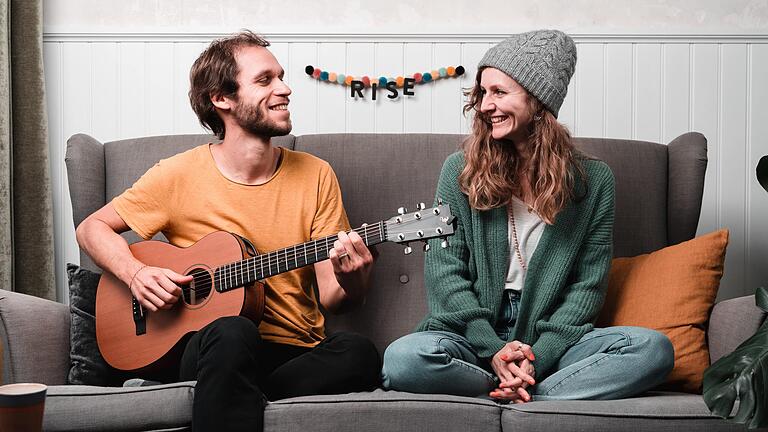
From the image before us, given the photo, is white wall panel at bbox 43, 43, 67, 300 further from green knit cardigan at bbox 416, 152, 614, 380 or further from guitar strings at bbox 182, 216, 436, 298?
green knit cardigan at bbox 416, 152, 614, 380

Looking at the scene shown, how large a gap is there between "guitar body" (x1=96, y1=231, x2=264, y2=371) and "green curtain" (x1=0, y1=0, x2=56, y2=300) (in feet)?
2.48

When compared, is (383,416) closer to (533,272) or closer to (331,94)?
(533,272)

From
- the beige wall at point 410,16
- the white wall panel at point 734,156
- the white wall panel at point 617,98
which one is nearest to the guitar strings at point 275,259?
the beige wall at point 410,16

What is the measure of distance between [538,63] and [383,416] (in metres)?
0.88

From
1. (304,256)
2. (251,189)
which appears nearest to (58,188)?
(251,189)

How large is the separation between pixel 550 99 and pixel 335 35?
0.98m

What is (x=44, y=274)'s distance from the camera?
8.81 feet

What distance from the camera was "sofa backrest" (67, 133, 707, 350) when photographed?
2.26 meters

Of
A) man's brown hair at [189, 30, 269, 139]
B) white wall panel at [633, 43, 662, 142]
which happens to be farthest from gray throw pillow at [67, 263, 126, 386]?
white wall panel at [633, 43, 662, 142]

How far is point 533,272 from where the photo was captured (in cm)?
197

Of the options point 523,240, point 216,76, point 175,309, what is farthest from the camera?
point 216,76

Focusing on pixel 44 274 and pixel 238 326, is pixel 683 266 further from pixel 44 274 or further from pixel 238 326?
pixel 44 274

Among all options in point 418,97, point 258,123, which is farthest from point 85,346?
point 418,97

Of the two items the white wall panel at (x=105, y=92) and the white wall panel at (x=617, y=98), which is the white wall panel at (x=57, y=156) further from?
the white wall panel at (x=617, y=98)
